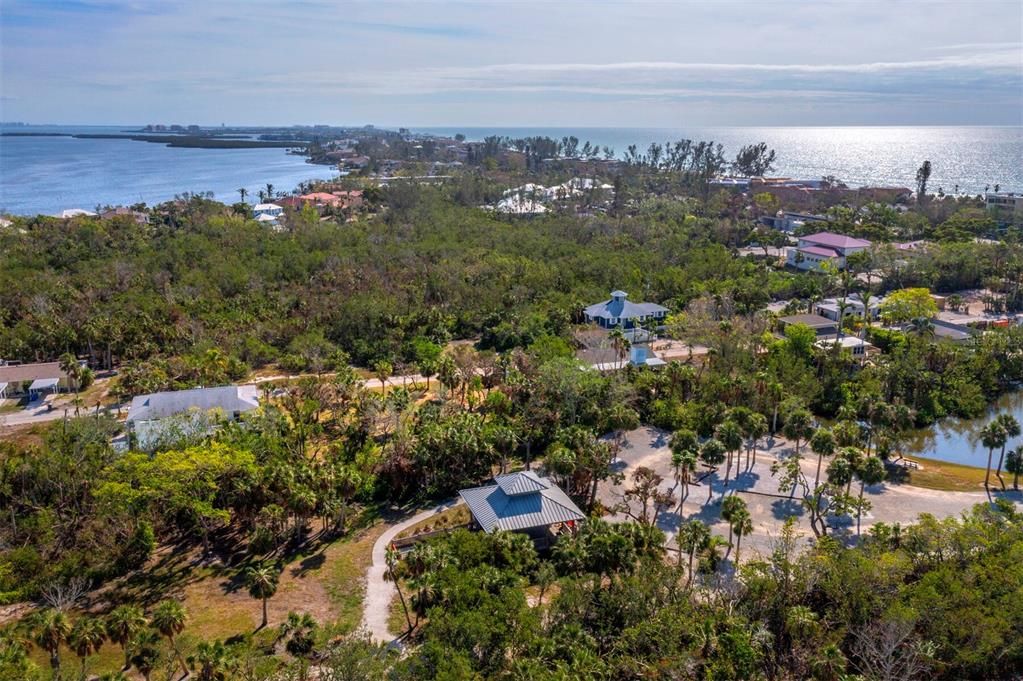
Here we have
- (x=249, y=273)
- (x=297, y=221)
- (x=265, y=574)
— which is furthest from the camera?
(x=297, y=221)

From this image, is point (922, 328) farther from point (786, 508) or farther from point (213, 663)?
point (213, 663)

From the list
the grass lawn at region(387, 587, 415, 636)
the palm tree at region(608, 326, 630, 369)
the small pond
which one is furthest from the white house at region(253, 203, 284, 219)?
the small pond

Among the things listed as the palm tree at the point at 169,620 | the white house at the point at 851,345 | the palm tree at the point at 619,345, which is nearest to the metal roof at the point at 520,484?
the palm tree at the point at 169,620

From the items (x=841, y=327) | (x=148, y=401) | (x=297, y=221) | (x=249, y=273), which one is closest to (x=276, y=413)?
(x=148, y=401)

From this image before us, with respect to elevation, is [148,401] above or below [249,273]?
below

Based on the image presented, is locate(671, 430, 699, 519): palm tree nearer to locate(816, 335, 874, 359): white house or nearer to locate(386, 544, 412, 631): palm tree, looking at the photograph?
locate(386, 544, 412, 631): palm tree

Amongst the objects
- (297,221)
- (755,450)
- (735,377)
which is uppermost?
(297,221)

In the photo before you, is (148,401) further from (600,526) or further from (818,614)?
(818,614)

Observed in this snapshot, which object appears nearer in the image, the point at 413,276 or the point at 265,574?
the point at 265,574
